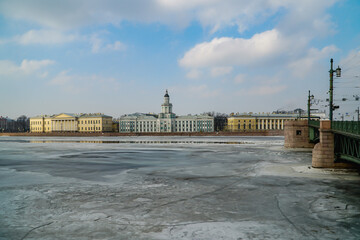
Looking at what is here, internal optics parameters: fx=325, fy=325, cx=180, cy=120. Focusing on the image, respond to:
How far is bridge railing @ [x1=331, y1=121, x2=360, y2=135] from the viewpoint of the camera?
14.6 m

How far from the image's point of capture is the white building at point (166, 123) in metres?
162

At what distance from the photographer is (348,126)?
15883mm

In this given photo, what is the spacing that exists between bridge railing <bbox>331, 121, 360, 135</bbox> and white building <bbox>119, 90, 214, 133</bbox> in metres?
142

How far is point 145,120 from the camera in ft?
542

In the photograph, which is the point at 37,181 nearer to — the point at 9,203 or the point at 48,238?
the point at 9,203

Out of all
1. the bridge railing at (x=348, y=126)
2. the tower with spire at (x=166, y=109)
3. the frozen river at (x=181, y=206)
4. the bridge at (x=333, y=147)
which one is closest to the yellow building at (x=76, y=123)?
the tower with spire at (x=166, y=109)

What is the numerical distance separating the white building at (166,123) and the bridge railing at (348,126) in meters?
142

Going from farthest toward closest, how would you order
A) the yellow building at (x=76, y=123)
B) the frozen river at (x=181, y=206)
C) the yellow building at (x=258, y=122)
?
the yellow building at (x=76, y=123) < the yellow building at (x=258, y=122) < the frozen river at (x=181, y=206)

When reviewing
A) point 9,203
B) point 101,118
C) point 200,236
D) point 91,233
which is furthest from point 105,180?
point 101,118

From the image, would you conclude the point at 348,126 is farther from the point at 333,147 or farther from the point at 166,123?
the point at 166,123

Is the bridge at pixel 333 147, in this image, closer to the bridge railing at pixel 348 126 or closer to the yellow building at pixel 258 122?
the bridge railing at pixel 348 126

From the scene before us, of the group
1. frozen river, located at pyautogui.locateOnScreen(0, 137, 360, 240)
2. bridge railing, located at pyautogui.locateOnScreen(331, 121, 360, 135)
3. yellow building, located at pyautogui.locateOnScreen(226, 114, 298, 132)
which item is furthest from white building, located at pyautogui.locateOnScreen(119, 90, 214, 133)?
frozen river, located at pyautogui.locateOnScreen(0, 137, 360, 240)

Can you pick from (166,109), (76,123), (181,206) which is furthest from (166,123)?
(181,206)

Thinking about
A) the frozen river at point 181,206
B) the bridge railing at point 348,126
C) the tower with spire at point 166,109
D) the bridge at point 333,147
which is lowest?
the frozen river at point 181,206
